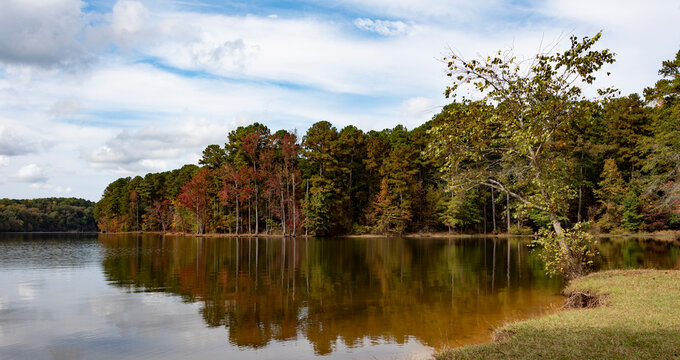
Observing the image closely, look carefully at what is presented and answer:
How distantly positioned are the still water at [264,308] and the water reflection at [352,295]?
0.04m

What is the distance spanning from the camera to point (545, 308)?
1236 cm

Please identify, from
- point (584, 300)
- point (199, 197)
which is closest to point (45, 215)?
point (199, 197)

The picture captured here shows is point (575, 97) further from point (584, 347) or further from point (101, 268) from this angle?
point (101, 268)

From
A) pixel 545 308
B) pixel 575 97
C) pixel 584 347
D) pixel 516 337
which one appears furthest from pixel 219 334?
pixel 575 97

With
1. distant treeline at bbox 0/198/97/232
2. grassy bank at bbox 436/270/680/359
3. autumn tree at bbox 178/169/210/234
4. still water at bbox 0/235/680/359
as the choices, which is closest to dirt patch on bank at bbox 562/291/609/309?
grassy bank at bbox 436/270/680/359

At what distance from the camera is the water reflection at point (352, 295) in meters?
10.4

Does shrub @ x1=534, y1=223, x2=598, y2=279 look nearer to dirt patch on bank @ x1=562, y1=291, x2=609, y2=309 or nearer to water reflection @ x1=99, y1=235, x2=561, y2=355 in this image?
water reflection @ x1=99, y1=235, x2=561, y2=355

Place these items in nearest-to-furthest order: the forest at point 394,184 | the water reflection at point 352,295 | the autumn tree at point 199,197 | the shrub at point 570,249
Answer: the water reflection at point 352,295 → the shrub at point 570,249 → the forest at point 394,184 → the autumn tree at point 199,197

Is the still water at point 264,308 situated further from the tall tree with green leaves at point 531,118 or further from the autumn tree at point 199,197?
the autumn tree at point 199,197

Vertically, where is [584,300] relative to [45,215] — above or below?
below

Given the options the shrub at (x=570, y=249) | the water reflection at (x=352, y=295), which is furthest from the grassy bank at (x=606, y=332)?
the shrub at (x=570, y=249)

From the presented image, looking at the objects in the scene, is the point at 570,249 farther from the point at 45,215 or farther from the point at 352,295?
the point at 45,215

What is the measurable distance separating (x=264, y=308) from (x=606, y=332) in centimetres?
912

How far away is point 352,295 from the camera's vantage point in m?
15.1
